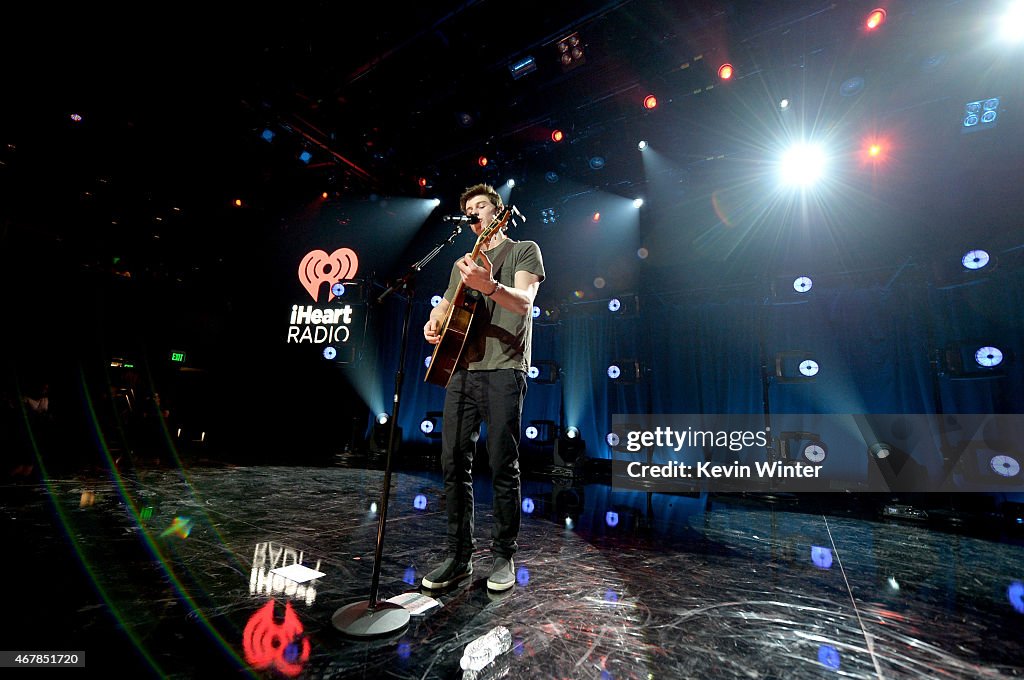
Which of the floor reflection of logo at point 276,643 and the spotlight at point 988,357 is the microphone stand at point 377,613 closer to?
the floor reflection of logo at point 276,643

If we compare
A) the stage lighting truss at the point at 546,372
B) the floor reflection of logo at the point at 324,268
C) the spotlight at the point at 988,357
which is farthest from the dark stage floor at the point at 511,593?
the floor reflection of logo at the point at 324,268

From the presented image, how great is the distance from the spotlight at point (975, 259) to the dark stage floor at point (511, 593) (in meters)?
3.28

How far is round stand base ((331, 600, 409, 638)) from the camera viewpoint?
4.80 feet

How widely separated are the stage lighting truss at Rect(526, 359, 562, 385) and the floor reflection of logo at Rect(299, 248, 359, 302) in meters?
4.63

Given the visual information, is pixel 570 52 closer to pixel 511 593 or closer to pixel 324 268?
pixel 511 593

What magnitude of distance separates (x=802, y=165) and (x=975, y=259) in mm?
2773

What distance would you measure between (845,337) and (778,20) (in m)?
4.91

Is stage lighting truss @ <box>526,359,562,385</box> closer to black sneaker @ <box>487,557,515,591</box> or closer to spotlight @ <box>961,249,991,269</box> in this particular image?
spotlight @ <box>961,249,991,269</box>

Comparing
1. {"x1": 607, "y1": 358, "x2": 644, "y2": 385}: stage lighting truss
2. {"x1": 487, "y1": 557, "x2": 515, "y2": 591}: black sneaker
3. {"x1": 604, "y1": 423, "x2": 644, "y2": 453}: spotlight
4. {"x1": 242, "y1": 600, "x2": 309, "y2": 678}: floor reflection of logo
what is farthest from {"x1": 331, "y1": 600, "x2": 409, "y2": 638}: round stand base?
{"x1": 607, "y1": 358, "x2": 644, "y2": 385}: stage lighting truss

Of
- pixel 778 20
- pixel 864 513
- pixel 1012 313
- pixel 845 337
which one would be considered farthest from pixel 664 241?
pixel 864 513

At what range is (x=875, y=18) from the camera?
178 inches

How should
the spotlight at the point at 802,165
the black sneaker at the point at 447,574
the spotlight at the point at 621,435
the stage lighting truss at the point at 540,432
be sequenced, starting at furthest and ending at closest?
the stage lighting truss at the point at 540,432 → the spotlight at the point at 621,435 → the spotlight at the point at 802,165 → the black sneaker at the point at 447,574

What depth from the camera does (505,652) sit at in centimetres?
142

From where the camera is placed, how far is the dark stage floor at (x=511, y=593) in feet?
4.48
